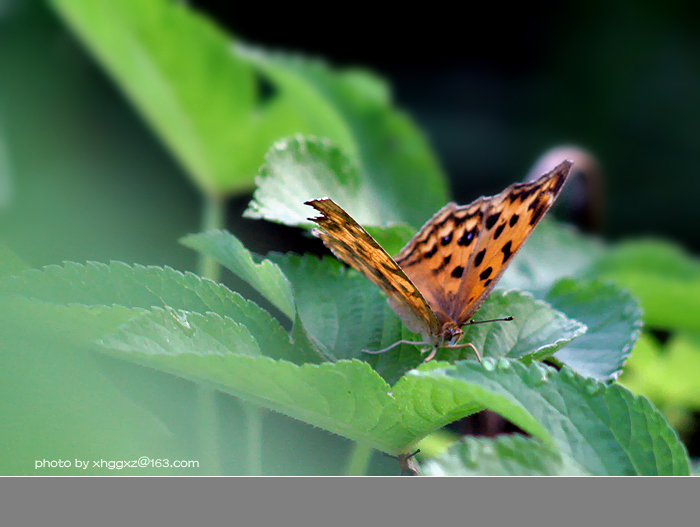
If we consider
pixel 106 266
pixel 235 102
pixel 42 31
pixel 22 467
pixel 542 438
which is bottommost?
pixel 542 438

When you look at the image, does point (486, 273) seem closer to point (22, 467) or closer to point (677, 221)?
point (22, 467)

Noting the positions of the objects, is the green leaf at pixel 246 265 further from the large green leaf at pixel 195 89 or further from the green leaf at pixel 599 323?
the large green leaf at pixel 195 89

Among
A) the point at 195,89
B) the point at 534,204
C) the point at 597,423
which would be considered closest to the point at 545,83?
the point at 195,89

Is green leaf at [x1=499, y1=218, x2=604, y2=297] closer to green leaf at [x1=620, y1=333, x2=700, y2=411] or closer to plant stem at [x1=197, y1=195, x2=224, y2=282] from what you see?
green leaf at [x1=620, y1=333, x2=700, y2=411]

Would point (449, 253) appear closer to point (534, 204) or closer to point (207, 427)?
point (534, 204)

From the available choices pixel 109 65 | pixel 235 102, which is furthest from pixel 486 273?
pixel 109 65

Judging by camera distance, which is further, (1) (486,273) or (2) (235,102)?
(2) (235,102)

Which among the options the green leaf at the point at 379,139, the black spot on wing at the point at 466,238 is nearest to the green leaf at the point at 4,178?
the green leaf at the point at 379,139
